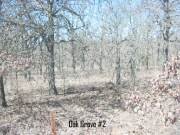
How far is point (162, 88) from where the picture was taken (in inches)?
243

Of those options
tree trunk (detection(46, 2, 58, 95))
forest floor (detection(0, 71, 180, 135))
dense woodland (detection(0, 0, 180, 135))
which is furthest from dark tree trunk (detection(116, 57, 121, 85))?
tree trunk (detection(46, 2, 58, 95))

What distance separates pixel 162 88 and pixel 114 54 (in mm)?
25180

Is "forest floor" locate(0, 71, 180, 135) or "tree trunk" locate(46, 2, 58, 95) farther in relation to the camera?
"tree trunk" locate(46, 2, 58, 95)

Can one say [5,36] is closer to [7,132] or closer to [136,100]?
[7,132]

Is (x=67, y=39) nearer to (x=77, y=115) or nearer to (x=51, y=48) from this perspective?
(x=51, y=48)

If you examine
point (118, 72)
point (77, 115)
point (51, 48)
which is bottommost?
point (77, 115)

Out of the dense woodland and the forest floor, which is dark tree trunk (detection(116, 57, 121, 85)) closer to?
the dense woodland

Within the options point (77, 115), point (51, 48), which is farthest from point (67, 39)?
point (77, 115)

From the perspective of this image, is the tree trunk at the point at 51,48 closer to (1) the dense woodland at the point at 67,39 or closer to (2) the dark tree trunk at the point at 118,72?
(1) the dense woodland at the point at 67,39

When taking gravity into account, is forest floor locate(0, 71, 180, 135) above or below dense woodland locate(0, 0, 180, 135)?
below

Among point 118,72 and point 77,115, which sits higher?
point 118,72

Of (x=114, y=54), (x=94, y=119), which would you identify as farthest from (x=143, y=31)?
(x=94, y=119)

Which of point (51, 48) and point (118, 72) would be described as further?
point (118, 72)

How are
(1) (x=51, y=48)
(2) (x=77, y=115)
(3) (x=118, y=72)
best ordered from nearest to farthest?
(2) (x=77, y=115) < (1) (x=51, y=48) < (3) (x=118, y=72)
